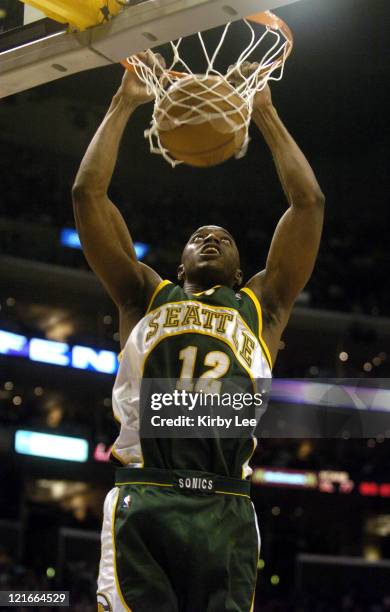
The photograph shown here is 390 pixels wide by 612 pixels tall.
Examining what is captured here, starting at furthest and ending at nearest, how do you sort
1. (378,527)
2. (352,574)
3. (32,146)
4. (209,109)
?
(378,527), (32,146), (352,574), (209,109)

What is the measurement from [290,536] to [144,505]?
1391 centimetres

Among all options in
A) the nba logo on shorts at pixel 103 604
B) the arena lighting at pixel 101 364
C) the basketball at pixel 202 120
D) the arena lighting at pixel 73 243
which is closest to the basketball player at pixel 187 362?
the nba logo on shorts at pixel 103 604

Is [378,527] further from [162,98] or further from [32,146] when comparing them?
[162,98]

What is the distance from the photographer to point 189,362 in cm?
310

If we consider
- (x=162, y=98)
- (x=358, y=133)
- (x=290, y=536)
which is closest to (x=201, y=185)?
(x=358, y=133)

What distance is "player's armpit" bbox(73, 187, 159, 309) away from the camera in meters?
3.25

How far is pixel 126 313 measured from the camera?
132 inches

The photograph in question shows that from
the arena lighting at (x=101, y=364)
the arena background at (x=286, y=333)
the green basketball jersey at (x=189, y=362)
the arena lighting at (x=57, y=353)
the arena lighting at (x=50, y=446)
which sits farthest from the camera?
the arena lighting at (x=50, y=446)

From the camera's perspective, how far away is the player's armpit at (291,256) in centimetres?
336

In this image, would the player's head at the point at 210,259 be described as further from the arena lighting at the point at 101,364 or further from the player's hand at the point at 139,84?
the arena lighting at the point at 101,364

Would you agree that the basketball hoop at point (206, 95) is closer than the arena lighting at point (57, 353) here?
Yes

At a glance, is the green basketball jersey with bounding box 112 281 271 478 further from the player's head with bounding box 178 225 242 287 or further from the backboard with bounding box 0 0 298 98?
the backboard with bounding box 0 0 298 98

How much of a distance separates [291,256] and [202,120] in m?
0.60

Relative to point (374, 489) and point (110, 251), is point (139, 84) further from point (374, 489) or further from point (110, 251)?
point (374, 489)
